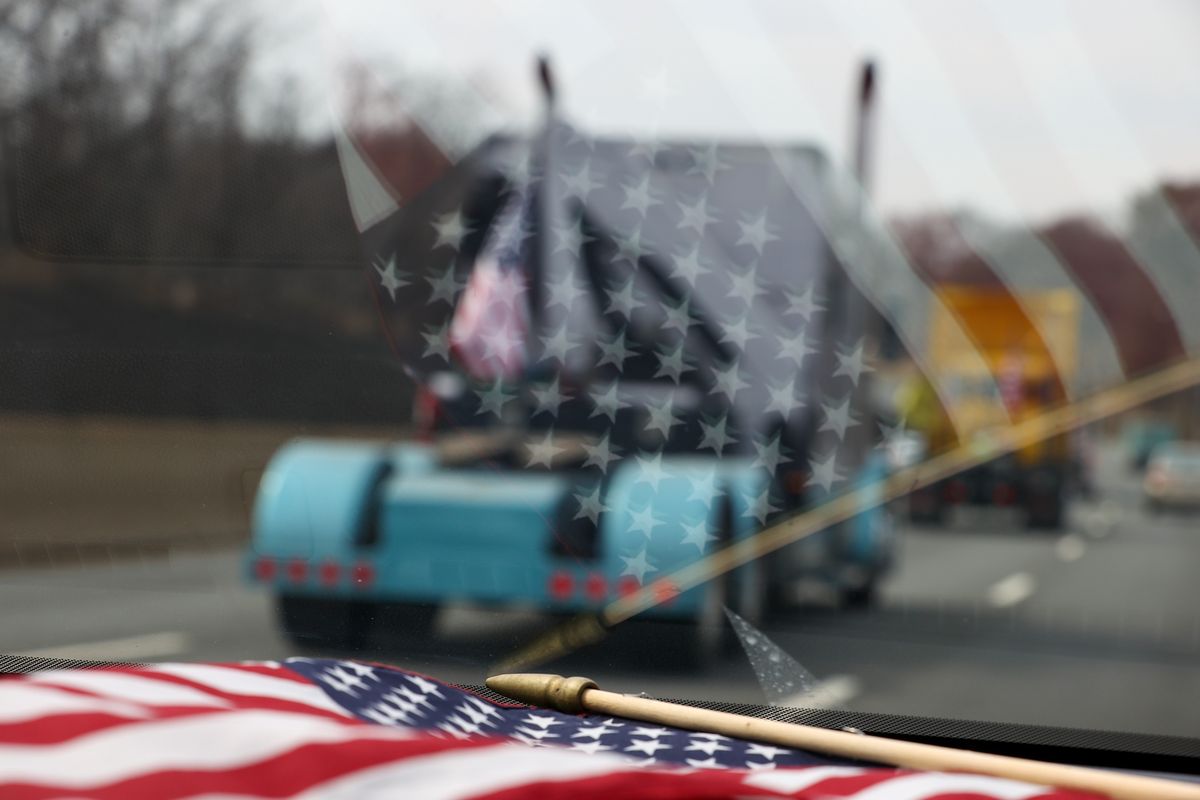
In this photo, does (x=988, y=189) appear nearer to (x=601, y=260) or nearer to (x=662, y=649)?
(x=601, y=260)

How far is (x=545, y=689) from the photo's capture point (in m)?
1.31

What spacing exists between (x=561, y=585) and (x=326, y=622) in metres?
0.64

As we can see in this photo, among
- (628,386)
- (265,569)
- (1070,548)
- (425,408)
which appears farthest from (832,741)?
(1070,548)

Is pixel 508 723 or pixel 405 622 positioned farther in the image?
pixel 405 622

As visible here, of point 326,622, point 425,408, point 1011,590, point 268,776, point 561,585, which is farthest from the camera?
point 1011,590

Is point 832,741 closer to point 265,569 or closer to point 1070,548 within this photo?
point 265,569

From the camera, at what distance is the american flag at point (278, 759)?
2.66ft

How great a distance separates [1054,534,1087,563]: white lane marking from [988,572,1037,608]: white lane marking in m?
0.17

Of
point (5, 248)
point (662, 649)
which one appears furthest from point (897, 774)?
point (5, 248)

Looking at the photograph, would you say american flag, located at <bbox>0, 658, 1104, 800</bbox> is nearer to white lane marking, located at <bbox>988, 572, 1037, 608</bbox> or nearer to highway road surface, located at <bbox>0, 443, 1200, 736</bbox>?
highway road surface, located at <bbox>0, 443, 1200, 736</bbox>

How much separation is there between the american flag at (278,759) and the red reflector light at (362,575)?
63cm

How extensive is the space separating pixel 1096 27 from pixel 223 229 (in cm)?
148

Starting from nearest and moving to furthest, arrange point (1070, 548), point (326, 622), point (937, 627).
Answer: point (326, 622), point (937, 627), point (1070, 548)

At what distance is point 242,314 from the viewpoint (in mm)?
2488
